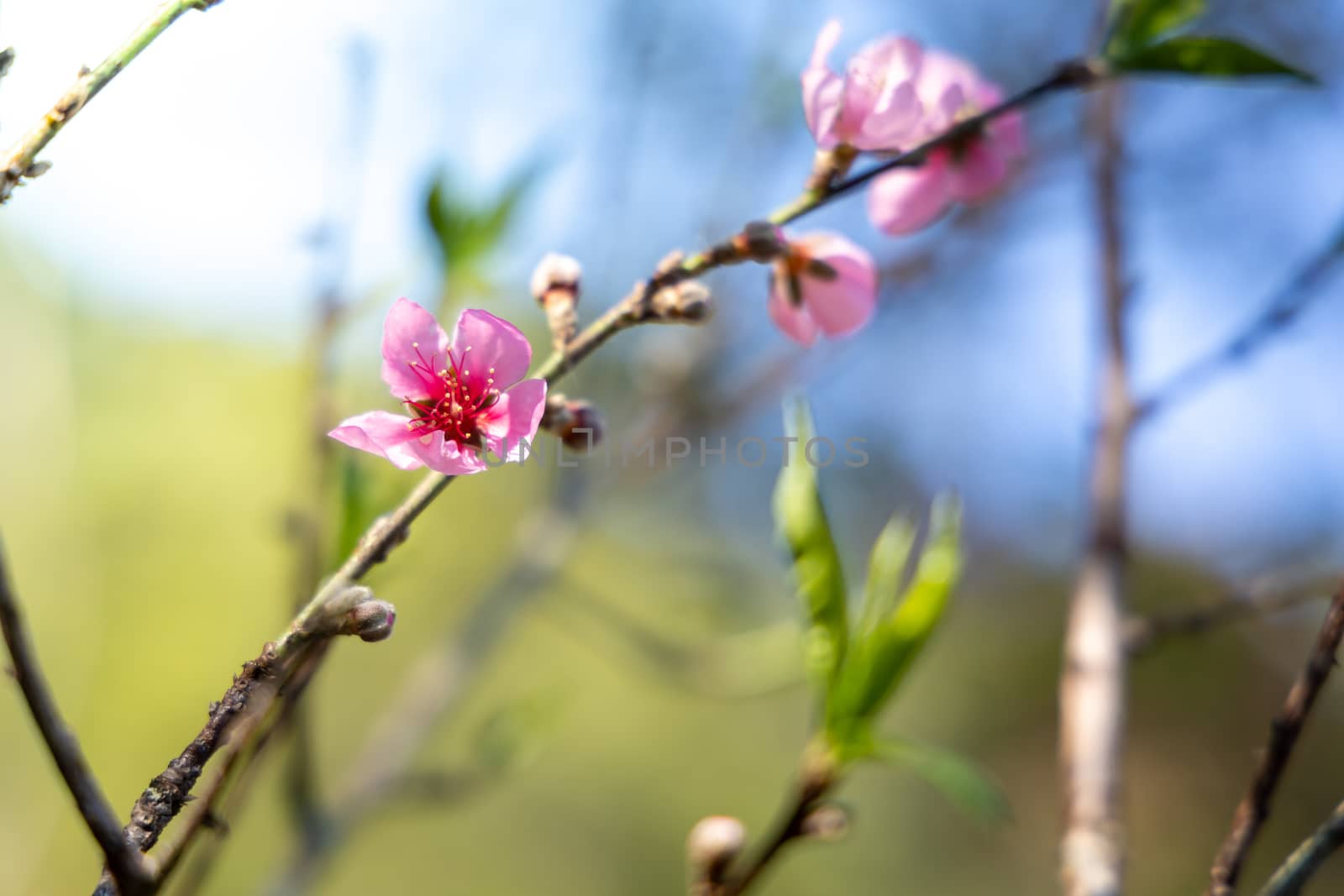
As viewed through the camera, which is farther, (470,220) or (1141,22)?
(470,220)

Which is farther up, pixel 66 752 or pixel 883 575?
pixel 66 752

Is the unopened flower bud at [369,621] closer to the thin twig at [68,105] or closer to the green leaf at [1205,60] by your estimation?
the thin twig at [68,105]

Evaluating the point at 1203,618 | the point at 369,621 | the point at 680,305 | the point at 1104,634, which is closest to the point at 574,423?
the point at 680,305

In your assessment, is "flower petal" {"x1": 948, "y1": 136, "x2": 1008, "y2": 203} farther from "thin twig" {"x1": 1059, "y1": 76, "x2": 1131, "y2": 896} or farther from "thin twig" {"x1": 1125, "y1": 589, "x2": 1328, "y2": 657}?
"thin twig" {"x1": 1125, "y1": 589, "x2": 1328, "y2": 657}

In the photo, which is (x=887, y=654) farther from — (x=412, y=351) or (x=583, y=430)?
(x=412, y=351)

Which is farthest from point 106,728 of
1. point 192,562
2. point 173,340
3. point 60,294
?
point 173,340

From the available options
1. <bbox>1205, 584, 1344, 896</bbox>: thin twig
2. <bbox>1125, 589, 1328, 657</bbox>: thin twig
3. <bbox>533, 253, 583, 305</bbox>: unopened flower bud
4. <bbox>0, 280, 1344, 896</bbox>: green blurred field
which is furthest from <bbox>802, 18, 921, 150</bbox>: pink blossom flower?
<bbox>0, 280, 1344, 896</bbox>: green blurred field
